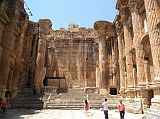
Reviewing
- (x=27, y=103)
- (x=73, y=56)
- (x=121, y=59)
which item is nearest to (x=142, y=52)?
(x=121, y=59)

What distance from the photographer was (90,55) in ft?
127

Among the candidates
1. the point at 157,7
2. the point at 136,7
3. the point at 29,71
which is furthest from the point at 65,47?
the point at 157,7

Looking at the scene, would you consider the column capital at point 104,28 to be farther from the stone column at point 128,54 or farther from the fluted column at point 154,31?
A: the fluted column at point 154,31

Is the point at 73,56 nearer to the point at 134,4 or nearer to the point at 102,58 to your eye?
the point at 102,58

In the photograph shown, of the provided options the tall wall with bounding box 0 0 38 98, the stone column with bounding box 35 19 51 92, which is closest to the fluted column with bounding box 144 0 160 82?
the tall wall with bounding box 0 0 38 98

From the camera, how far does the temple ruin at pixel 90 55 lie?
51.0ft

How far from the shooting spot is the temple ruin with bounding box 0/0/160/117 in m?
15.6

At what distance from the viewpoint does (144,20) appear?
1778cm

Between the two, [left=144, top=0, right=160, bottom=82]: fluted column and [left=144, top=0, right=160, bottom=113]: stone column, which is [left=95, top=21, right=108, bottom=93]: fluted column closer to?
[left=144, top=0, right=160, bottom=113]: stone column

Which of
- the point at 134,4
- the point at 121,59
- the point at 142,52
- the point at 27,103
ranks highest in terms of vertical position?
the point at 134,4

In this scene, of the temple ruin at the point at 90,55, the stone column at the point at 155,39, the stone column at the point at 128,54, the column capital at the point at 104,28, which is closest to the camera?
the stone column at the point at 155,39

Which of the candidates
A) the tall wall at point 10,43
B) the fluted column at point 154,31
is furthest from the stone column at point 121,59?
the tall wall at point 10,43

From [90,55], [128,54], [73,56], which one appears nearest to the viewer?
[128,54]

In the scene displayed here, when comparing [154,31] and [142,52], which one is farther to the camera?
[142,52]
